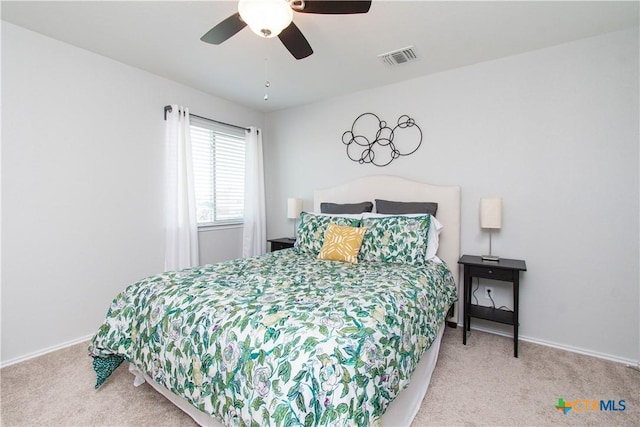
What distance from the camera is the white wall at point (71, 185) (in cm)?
219

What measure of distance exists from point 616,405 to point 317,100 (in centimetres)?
368

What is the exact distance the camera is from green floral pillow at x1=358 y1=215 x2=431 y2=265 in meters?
2.34

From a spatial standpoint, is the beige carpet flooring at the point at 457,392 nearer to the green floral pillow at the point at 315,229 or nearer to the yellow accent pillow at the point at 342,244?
the yellow accent pillow at the point at 342,244

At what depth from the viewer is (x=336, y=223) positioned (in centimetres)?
271

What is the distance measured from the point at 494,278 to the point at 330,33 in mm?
2290

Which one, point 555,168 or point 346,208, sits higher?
point 555,168

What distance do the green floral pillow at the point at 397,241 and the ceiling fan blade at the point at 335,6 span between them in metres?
1.55

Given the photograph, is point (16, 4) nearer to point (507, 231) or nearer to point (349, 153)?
point (349, 153)

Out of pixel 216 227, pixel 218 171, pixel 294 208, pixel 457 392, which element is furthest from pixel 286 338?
pixel 218 171

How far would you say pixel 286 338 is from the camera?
1.13 meters

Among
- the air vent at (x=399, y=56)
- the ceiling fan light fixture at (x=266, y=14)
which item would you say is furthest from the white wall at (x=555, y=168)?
the ceiling fan light fixture at (x=266, y=14)

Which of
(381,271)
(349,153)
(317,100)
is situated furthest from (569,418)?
(317,100)

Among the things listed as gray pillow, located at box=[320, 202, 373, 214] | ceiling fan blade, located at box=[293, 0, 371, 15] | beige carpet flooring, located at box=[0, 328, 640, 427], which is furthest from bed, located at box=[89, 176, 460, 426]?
ceiling fan blade, located at box=[293, 0, 371, 15]

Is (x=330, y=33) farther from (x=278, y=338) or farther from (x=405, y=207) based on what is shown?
(x=278, y=338)
